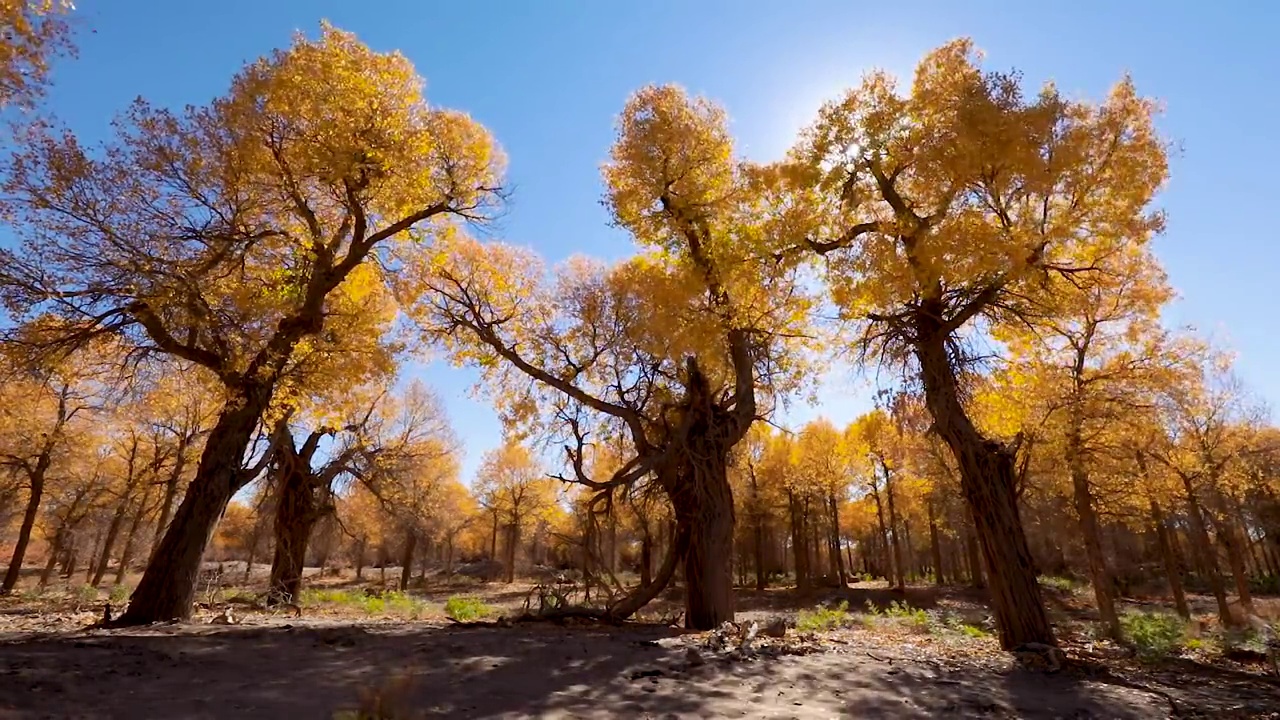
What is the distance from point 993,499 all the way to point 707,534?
4.00 m

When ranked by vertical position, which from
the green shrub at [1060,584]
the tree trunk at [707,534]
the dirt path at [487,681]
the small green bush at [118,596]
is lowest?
the green shrub at [1060,584]

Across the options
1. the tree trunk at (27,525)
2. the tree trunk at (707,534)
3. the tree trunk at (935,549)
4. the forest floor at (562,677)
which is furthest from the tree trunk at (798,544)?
the tree trunk at (27,525)

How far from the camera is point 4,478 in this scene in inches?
770

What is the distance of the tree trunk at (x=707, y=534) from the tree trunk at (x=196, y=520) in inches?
259

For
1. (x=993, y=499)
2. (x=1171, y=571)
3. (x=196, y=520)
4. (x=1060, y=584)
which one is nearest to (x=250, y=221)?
(x=196, y=520)

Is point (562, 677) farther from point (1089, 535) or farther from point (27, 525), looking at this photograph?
point (27, 525)

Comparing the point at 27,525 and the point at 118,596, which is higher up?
the point at 27,525

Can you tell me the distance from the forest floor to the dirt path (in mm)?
21

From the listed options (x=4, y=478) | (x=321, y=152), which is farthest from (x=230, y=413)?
(x=4, y=478)

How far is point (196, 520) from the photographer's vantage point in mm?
8445

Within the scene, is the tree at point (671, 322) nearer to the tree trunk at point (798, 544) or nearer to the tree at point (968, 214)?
the tree at point (968, 214)

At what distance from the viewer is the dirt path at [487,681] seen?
4008 millimetres

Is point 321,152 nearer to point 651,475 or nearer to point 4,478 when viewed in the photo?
point 651,475

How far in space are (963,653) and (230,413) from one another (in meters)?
10.6
